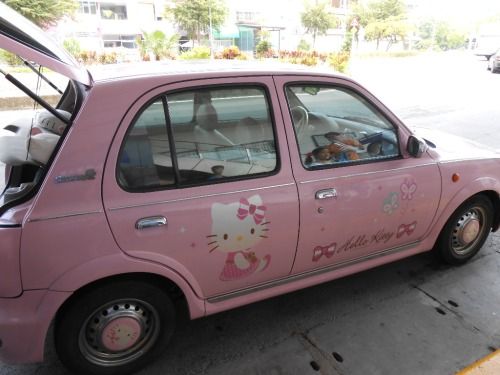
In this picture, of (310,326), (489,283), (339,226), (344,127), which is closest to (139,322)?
(310,326)

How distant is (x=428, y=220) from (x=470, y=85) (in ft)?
56.9

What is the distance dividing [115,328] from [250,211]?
Answer: 0.98m

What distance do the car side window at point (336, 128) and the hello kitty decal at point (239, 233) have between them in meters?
0.47

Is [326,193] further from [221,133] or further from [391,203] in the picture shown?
[221,133]

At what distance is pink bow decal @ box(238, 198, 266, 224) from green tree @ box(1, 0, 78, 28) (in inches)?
1110

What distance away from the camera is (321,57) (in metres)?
24.8

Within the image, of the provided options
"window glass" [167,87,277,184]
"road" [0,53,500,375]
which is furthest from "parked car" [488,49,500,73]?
"window glass" [167,87,277,184]

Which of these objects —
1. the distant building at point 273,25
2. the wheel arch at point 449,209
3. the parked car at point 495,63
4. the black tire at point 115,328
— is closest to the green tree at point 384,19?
the distant building at point 273,25

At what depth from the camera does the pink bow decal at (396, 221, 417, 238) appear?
9.67 feet

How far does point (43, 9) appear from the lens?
26.3 m

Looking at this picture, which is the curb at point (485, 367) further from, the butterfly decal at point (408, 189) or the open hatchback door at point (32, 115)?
the open hatchback door at point (32, 115)

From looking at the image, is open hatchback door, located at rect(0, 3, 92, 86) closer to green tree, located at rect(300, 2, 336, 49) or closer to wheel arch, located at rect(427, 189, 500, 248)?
wheel arch, located at rect(427, 189, 500, 248)

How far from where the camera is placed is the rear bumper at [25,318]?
194 centimetres

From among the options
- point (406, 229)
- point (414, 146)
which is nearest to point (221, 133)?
point (414, 146)
